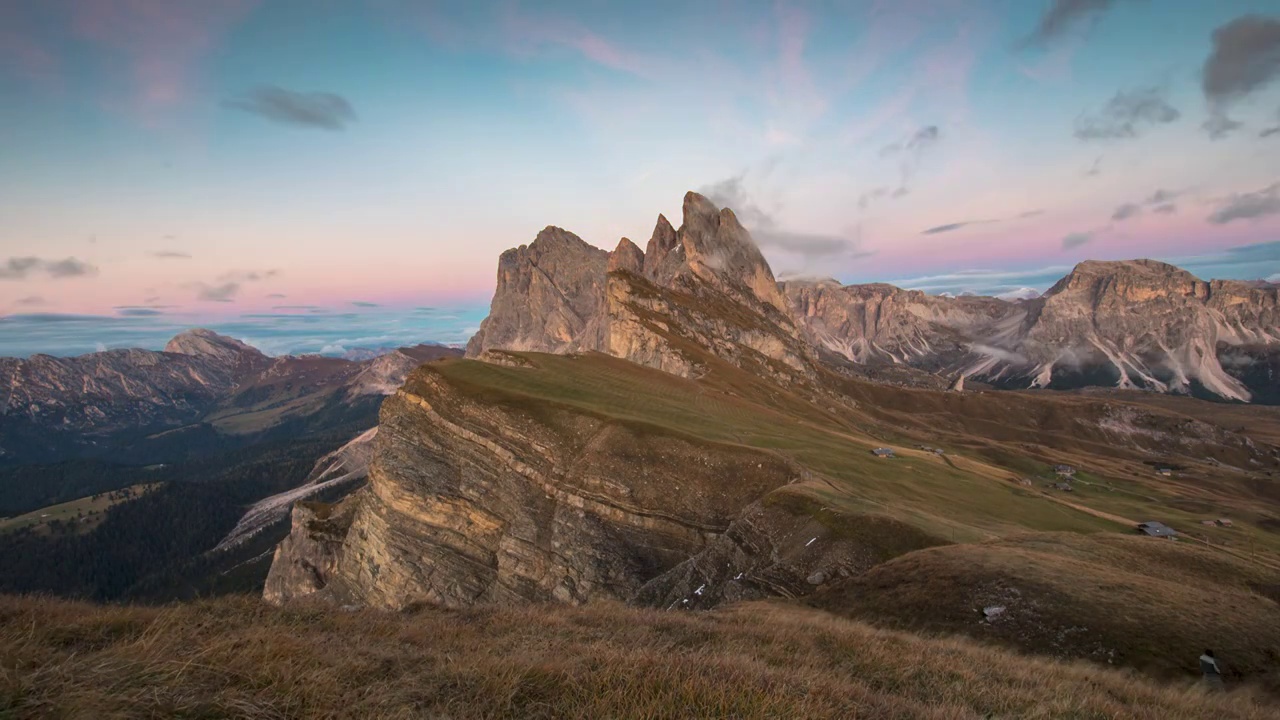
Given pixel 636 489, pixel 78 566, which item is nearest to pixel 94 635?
pixel 636 489

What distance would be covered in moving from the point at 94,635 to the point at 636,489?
40348 millimetres

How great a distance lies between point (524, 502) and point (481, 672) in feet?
150

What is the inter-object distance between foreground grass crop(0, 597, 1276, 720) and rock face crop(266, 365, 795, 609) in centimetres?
2870

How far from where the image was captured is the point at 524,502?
50812mm

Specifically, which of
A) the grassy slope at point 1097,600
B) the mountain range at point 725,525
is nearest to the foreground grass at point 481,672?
the grassy slope at point 1097,600

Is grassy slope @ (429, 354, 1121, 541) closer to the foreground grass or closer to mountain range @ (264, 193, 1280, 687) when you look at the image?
mountain range @ (264, 193, 1280, 687)

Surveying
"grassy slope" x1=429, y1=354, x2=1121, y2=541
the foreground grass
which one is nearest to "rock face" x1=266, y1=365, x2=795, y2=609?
"grassy slope" x1=429, y1=354, x2=1121, y2=541

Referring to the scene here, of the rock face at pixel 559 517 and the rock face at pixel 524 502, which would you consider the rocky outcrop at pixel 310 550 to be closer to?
the rock face at pixel 559 517

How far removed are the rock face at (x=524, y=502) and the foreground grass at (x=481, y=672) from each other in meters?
28.7

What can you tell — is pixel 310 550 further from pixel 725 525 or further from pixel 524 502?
pixel 725 525

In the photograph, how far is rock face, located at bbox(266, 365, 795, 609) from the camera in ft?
145

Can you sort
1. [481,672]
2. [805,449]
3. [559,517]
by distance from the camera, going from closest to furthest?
[481,672]
[559,517]
[805,449]

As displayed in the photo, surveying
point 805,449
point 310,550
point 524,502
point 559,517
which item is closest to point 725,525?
point 559,517

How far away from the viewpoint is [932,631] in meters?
19.2
